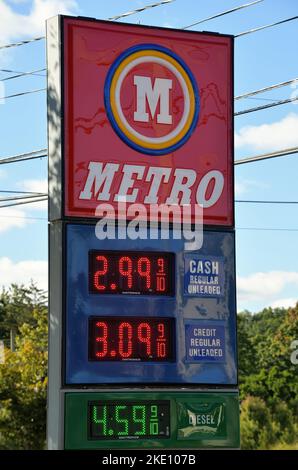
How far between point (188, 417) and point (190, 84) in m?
4.49

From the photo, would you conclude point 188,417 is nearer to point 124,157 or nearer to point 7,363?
point 124,157

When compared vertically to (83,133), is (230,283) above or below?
below

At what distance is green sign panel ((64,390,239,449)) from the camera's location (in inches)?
570

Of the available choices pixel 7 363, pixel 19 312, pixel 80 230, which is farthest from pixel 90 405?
pixel 19 312

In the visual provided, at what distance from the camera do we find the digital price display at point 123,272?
579 inches

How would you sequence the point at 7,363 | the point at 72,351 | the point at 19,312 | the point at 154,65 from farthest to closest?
1. the point at 19,312
2. the point at 7,363
3. the point at 154,65
4. the point at 72,351

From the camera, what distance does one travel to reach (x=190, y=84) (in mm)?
15688

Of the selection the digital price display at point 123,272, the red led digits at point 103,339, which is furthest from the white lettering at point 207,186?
the red led digits at point 103,339

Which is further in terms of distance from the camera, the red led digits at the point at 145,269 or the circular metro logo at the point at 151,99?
the circular metro logo at the point at 151,99

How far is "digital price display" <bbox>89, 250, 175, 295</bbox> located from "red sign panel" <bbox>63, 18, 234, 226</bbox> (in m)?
0.65

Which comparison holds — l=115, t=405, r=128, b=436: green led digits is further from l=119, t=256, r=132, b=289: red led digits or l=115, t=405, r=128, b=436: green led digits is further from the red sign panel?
the red sign panel

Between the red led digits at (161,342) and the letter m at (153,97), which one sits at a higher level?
the letter m at (153,97)

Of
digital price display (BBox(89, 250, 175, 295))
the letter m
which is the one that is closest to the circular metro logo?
the letter m

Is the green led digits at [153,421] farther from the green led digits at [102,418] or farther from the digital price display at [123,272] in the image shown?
the digital price display at [123,272]
